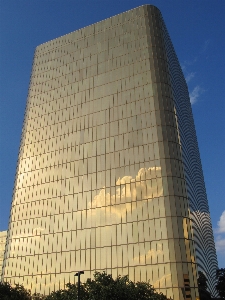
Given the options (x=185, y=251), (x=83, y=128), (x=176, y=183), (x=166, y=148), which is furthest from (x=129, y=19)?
(x=185, y=251)

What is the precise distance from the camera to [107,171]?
246 ft

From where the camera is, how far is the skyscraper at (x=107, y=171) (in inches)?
2544

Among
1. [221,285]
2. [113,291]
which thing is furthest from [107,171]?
[221,285]

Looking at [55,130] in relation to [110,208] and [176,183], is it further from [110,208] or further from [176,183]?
[176,183]

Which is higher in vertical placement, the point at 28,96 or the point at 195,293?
the point at 28,96

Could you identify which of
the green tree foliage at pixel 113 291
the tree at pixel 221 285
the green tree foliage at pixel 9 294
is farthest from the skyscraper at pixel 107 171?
the green tree foliage at pixel 113 291

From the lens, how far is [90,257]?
68.4 metres

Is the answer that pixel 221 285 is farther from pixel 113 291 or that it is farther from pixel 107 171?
pixel 113 291

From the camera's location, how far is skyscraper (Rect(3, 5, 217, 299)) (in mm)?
64625

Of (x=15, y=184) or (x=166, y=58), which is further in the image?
(x=15, y=184)

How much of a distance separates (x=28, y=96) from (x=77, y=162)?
31.3m

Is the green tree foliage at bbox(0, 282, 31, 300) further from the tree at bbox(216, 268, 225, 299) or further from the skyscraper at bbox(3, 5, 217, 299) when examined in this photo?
the tree at bbox(216, 268, 225, 299)

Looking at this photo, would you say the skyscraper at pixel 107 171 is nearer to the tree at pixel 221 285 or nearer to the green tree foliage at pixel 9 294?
the green tree foliage at pixel 9 294

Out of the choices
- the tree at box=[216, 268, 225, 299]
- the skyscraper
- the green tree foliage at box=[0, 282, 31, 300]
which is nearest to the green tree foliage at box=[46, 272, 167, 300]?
the skyscraper
